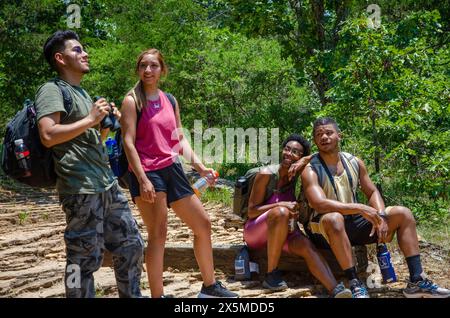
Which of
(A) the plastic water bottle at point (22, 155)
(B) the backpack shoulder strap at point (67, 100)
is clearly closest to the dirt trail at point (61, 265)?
(A) the plastic water bottle at point (22, 155)

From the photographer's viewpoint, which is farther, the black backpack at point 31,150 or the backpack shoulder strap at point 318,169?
the backpack shoulder strap at point 318,169

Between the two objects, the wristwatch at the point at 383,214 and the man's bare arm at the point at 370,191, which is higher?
the man's bare arm at the point at 370,191

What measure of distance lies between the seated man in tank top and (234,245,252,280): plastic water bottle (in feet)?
1.96

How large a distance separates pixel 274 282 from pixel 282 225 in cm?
45

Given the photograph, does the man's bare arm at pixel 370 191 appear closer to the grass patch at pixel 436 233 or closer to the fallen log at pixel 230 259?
the fallen log at pixel 230 259

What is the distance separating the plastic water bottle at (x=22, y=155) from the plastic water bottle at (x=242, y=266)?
2431 millimetres

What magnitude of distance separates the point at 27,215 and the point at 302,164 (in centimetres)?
507

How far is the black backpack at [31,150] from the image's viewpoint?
395 cm

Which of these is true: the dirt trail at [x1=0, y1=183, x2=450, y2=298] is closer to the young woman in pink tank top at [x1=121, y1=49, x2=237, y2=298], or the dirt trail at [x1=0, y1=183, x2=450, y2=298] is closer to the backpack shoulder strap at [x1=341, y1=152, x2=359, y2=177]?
the young woman in pink tank top at [x1=121, y1=49, x2=237, y2=298]

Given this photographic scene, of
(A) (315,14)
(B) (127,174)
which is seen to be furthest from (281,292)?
(A) (315,14)

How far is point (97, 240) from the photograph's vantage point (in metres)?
4.07

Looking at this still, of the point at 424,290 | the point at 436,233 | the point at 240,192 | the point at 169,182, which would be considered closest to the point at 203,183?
the point at 169,182

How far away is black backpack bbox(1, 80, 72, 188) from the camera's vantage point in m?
3.95
